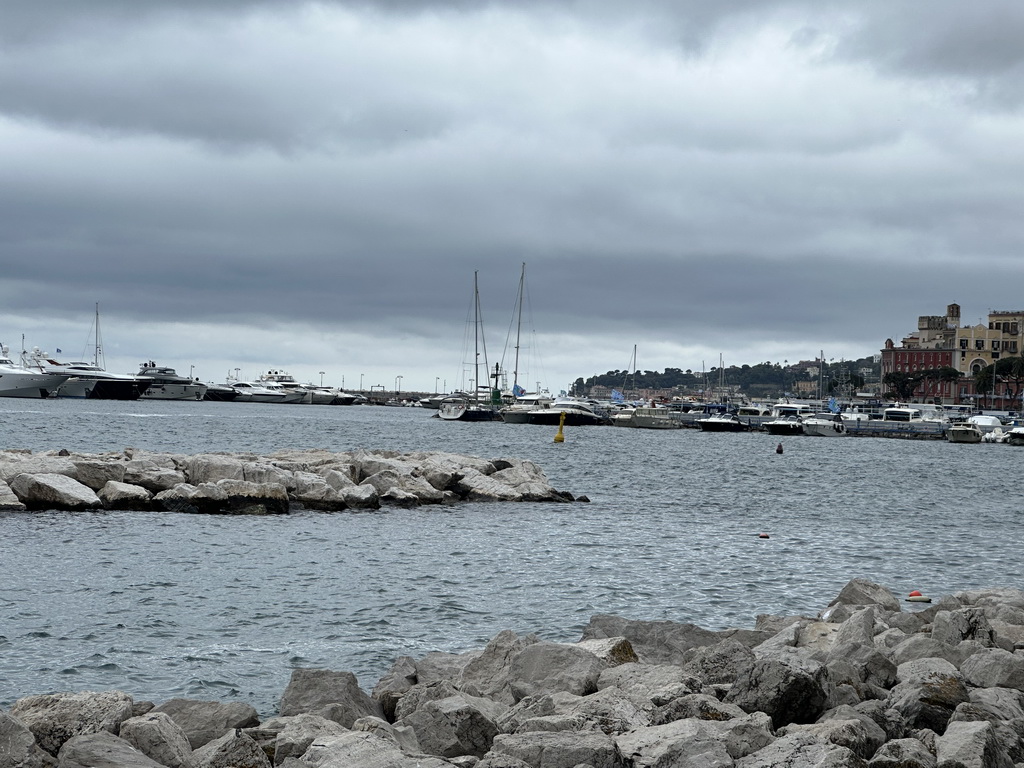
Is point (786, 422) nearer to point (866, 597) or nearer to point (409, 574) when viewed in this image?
point (409, 574)

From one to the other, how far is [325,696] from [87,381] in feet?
521

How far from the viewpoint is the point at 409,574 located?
20016 millimetres

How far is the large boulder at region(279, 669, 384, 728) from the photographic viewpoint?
409 inches

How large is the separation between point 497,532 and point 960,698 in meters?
17.0

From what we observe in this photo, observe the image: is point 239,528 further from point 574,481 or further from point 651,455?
point 651,455

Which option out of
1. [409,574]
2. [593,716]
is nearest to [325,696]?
[593,716]

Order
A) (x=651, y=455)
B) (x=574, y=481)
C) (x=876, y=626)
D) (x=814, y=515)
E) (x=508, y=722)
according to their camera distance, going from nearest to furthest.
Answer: (x=508, y=722), (x=876, y=626), (x=814, y=515), (x=574, y=481), (x=651, y=455)

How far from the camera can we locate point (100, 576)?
1862cm

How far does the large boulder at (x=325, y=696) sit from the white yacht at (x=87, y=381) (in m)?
152

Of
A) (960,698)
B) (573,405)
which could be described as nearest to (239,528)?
(960,698)

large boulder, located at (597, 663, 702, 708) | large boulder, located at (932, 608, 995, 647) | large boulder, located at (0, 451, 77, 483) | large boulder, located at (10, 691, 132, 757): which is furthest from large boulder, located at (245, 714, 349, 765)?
large boulder, located at (0, 451, 77, 483)

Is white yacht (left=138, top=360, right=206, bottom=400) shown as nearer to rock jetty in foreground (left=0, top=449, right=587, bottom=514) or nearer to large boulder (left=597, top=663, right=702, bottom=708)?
rock jetty in foreground (left=0, top=449, right=587, bottom=514)

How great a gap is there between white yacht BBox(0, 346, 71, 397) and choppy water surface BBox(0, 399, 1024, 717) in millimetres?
121695

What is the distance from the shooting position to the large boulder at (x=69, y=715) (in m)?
9.04
